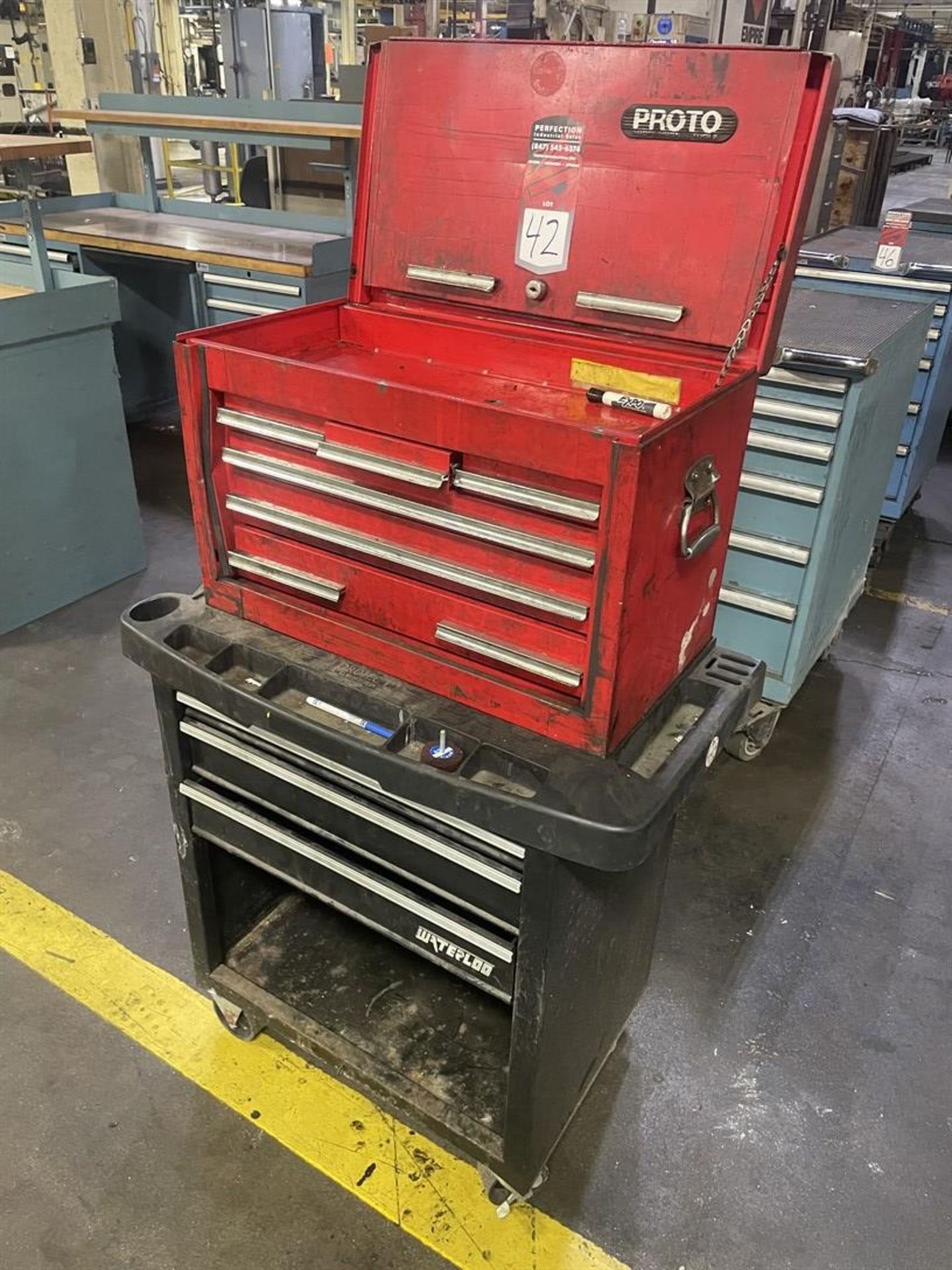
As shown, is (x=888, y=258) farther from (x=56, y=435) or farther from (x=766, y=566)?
(x=56, y=435)

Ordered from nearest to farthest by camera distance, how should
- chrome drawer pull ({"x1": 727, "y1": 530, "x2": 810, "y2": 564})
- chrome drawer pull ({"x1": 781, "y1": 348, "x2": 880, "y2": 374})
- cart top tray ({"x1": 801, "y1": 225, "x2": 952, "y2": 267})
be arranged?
chrome drawer pull ({"x1": 781, "y1": 348, "x2": 880, "y2": 374}), chrome drawer pull ({"x1": 727, "y1": 530, "x2": 810, "y2": 564}), cart top tray ({"x1": 801, "y1": 225, "x2": 952, "y2": 267})

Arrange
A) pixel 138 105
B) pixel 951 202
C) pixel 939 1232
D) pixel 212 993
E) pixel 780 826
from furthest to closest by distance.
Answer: pixel 951 202 < pixel 138 105 < pixel 780 826 < pixel 212 993 < pixel 939 1232

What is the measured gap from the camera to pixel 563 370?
1.13m

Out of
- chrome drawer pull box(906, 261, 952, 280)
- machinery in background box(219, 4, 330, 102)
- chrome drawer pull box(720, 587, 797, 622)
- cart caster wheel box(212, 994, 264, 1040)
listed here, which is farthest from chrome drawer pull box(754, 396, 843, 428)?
machinery in background box(219, 4, 330, 102)

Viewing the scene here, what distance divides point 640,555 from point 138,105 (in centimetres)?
356

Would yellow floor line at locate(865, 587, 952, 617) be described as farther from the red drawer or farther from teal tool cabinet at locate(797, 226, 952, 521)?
the red drawer

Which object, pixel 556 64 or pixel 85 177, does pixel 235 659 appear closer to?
pixel 556 64

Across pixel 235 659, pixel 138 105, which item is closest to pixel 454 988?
pixel 235 659

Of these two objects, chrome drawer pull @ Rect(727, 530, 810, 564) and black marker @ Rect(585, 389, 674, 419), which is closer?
black marker @ Rect(585, 389, 674, 419)

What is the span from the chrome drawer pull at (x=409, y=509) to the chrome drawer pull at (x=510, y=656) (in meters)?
0.11

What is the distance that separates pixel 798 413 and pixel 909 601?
4.46ft

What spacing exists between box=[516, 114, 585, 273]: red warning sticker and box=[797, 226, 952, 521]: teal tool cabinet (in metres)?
1.95

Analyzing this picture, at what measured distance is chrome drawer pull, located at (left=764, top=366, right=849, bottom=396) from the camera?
1.85m

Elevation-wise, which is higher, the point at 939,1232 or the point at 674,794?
the point at 674,794
